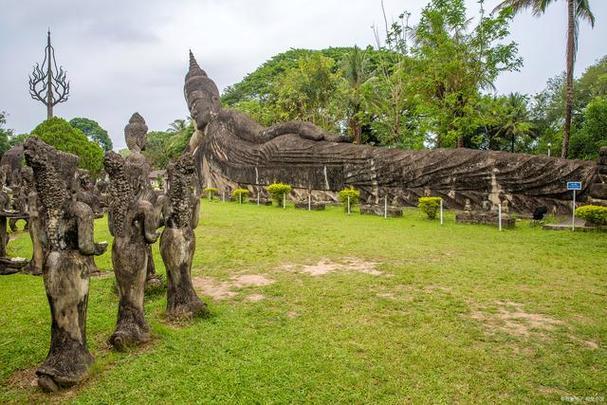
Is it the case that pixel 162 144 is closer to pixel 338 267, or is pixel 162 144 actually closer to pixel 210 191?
pixel 210 191

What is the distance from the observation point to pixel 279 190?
16766 mm

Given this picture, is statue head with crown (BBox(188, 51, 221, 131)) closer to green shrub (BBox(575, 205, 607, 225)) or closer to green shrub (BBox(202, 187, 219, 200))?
green shrub (BBox(202, 187, 219, 200))

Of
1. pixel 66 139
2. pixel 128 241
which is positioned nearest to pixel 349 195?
pixel 128 241

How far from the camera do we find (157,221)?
449 centimetres

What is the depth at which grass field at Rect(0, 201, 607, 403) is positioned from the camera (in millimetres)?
3385

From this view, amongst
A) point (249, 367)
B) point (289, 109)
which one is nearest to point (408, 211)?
point (249, 367)

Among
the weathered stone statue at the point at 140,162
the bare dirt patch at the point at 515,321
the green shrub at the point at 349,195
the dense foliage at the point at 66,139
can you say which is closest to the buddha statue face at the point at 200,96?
the dense foliage at the point at 66,139

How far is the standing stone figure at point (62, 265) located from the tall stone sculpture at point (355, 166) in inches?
459

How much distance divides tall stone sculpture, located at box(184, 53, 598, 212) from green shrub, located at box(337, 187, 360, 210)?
46cm

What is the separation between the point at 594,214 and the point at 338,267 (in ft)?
22.1

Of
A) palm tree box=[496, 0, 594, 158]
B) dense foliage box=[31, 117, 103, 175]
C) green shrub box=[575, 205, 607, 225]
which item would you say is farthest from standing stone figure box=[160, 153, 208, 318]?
dense foliage box=[31, 117, 103, 175]

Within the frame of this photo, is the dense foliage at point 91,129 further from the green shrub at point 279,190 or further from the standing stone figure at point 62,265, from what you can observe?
the standing stone figure at point 62,265

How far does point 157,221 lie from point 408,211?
36.6ft

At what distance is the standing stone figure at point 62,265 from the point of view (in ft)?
11.3
